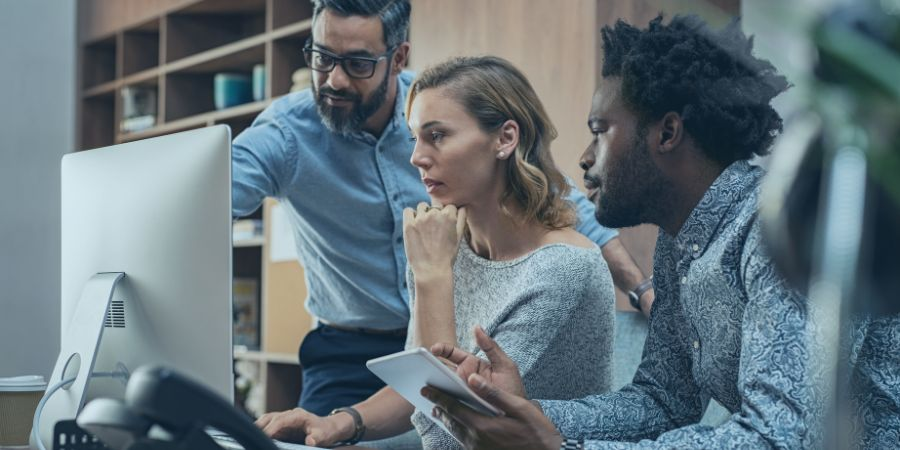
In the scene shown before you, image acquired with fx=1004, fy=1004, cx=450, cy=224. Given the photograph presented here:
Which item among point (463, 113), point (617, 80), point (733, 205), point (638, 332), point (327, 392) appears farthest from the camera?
point (327, 392)

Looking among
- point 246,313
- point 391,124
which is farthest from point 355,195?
point 246,313

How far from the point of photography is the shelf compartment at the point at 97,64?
5469 mm

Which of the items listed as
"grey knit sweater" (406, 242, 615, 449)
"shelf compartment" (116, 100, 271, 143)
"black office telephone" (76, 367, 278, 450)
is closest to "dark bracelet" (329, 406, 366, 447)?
"grey knit sweater" (406, 242, 615, 449)

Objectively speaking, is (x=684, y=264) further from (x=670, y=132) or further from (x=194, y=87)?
(x=194, y=87)

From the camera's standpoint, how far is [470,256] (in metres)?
1.79

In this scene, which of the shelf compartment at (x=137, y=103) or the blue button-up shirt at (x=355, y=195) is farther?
the shelf compartment at (x=137, y=103)

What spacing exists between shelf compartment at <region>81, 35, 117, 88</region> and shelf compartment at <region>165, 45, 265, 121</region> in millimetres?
821

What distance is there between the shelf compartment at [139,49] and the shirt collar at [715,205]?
171 inches

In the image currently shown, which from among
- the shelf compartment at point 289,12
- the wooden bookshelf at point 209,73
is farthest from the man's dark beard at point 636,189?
the shelf compartment at point 289,12

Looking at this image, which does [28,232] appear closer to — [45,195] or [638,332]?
[45,195]

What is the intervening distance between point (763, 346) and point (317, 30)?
1314mm

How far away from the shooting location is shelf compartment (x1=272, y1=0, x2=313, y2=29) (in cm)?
418

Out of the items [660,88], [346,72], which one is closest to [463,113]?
[346,72]

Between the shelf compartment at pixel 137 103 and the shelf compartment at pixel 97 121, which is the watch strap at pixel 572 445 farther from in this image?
the shelf compartment at pixel 97 121
